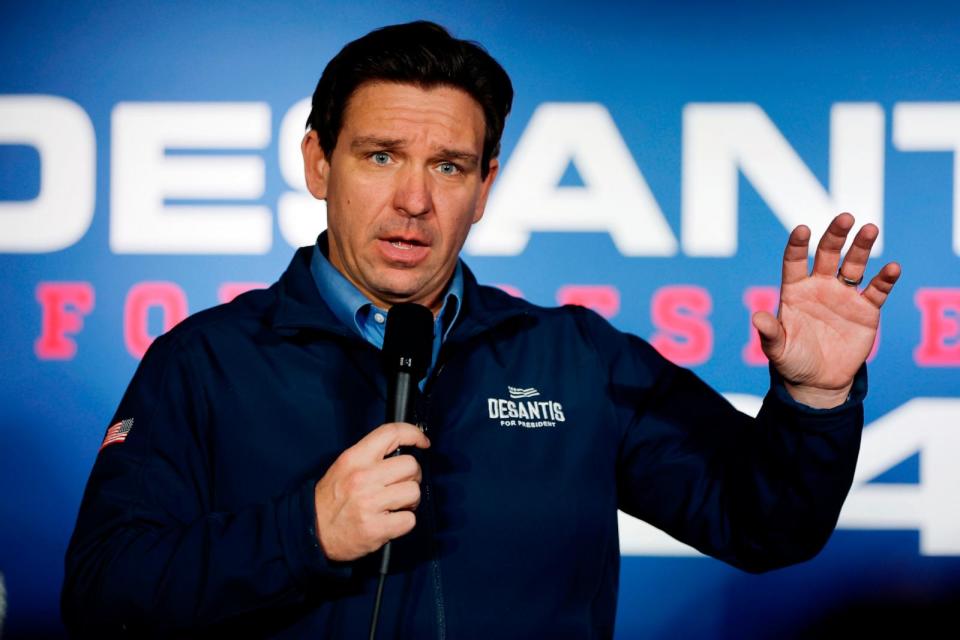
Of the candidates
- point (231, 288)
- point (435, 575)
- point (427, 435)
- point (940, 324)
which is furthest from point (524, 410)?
point (940, 324)

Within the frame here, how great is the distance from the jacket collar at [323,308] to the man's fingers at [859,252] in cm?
43

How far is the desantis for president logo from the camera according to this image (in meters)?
1.41

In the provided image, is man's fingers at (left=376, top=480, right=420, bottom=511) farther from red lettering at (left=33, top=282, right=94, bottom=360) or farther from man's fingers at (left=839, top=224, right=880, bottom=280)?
red lettering at (left=33, top=282, right=94, bottom=360)

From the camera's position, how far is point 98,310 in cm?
234

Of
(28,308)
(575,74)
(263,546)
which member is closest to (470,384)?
(263,546)

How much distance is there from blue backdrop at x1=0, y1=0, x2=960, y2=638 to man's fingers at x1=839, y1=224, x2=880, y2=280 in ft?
3.43

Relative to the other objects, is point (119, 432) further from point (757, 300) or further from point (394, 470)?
point (757, 300)

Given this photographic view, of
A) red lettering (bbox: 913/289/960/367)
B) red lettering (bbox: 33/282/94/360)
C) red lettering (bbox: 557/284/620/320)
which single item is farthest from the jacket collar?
red lettering (bbox: 913/289/960/367)

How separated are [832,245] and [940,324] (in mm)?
1187

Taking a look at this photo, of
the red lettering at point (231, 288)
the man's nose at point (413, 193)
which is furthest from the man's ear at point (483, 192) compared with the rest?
the red lettering at point (231, 288)

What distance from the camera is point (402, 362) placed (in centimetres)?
116

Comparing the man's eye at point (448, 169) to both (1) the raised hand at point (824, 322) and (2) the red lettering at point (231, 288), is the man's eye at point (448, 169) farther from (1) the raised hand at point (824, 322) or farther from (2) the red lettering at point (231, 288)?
(2) the red lettering at point (231, 288)

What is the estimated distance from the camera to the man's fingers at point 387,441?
1.09 metres

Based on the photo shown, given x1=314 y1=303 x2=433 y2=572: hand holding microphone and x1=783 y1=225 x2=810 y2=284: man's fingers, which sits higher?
x1=783 y1=225 x2=810 y2=284: man's fingers
